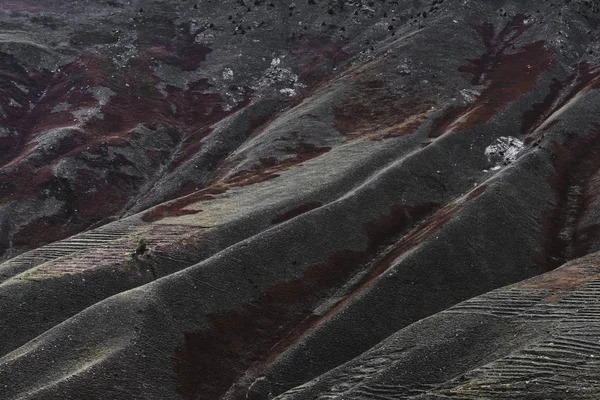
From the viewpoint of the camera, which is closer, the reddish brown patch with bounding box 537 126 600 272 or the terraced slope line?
the terraced slope line

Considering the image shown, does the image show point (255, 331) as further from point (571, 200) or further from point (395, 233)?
point (571, 200)

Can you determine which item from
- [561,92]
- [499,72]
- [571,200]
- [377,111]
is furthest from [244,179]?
[499,72]

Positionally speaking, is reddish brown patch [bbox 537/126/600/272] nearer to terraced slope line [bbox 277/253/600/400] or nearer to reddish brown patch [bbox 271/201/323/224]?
terraced slope line [bbox 277/253/600/400]

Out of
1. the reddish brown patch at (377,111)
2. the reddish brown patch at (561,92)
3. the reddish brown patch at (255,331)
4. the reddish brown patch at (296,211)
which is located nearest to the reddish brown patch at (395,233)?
the reddish brown patch at (255,331)

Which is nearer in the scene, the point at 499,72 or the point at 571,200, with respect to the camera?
the point at 571,200

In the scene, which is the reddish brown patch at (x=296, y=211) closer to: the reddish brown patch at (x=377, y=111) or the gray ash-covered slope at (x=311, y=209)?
the gray ash-covered slope at (x=311, y=209)

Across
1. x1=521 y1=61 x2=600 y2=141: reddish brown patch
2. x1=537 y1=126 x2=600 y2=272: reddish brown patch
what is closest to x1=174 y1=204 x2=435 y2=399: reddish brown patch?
x1=537 y1=126 x2=600 y2=272: reddish brown patch

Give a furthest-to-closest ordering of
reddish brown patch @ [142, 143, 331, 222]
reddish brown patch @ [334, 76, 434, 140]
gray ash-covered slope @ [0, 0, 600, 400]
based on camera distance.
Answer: reddish brown patch @ [334, 76, 434, 140]
reddish brown patch @ [142, 143, 331, 222]
gray ash-covered slope @ [0, 0, 600, 400]
